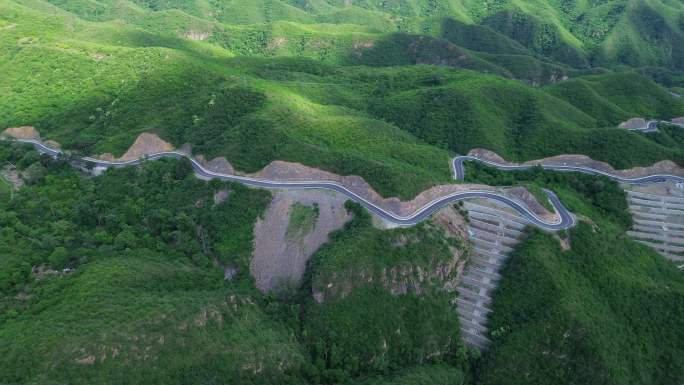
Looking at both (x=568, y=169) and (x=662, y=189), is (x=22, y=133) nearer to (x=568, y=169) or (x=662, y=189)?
(x=568, y=169)

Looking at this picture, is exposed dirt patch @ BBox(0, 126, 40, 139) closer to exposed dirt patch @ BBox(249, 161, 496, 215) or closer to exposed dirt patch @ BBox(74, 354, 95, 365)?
exposed dirt patch @ BBox(249, 161, 496, 215)

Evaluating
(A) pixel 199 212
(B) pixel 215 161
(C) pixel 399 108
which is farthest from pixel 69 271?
(C) pixel 399 108

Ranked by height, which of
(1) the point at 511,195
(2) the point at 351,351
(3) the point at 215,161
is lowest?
(2) the point at 351,351

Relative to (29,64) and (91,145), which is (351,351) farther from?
(29,64)

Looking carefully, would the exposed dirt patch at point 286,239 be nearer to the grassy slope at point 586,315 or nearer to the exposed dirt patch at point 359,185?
the exposed dirt patch at point 359,185

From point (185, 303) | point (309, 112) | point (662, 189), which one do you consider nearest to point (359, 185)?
point (309, 112)

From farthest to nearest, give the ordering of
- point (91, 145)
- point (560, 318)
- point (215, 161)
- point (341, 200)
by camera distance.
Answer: point (91, 145), point (215, 161), point (341, 200), point (560, 318)
